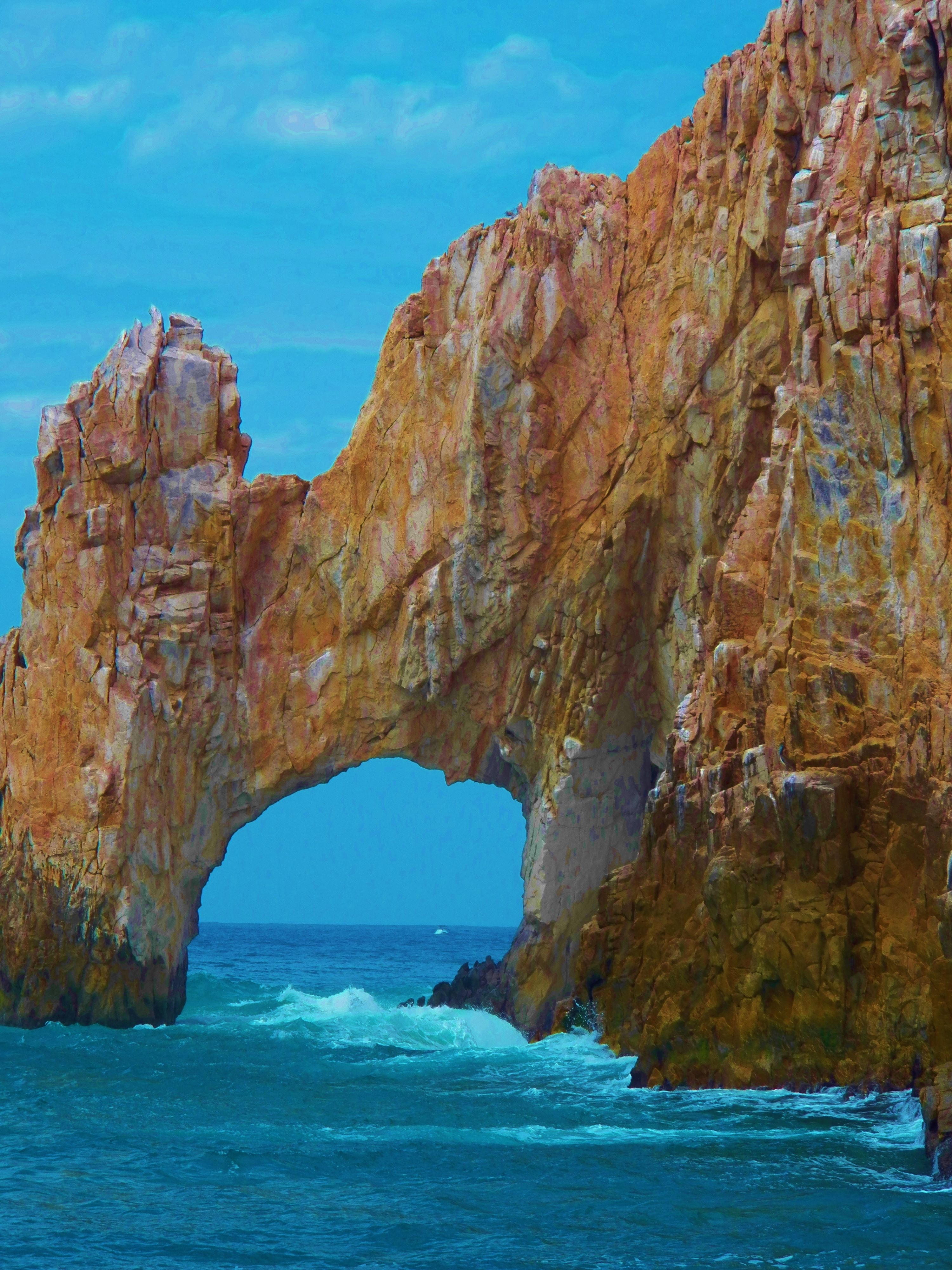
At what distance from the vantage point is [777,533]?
28188 mm

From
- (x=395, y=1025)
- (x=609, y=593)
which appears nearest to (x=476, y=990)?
(x=395, y=1025)

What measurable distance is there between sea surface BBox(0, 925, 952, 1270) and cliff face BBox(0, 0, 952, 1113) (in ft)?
6.50

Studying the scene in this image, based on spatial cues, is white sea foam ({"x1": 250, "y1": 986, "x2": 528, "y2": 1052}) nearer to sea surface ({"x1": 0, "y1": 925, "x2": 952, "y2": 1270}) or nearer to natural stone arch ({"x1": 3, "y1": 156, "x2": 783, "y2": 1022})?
sea surface ({"x1": 0, "y1": 925, "x2": 952, "y2": 1270})

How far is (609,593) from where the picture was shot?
115 feet

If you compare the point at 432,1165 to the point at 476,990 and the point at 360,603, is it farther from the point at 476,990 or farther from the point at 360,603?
the point at 476,990

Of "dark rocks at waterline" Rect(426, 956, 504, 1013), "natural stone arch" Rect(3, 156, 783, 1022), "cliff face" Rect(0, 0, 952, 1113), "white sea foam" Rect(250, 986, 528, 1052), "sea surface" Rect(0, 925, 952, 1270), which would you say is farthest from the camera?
"dark rocks at waterline" Rect(426, 956, 504, 1013)

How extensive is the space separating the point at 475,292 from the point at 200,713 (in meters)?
11.9

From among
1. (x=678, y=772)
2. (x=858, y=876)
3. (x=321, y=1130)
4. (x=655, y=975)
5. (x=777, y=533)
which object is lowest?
(x=321, y=1130)

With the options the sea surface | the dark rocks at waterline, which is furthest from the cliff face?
the sea surface

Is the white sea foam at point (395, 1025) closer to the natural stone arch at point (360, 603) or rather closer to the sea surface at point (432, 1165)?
the sea surface at point (432, 1165)

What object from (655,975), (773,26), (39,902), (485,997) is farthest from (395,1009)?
(773,26)

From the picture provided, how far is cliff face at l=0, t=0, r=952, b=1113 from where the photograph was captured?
25156 mm

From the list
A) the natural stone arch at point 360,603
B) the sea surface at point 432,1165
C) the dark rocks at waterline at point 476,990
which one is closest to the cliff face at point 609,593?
the natural stone arch at point 360,603

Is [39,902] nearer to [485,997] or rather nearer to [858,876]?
[485,997]
